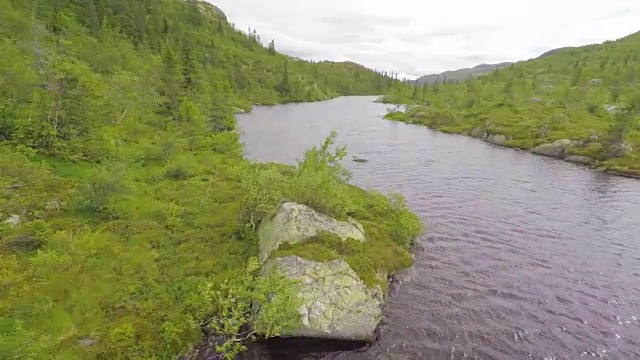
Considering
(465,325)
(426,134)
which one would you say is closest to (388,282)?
(465,325)

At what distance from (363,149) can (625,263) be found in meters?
46.6

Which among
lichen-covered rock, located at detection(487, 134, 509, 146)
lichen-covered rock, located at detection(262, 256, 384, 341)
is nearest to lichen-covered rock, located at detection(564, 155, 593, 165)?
lichen-covered rock, located at detection(487, 134, 509, 146)

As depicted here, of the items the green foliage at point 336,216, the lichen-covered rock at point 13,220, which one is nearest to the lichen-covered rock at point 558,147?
the green foliage at point 336,216

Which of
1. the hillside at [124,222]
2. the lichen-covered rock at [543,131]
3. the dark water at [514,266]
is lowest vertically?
the dark water at [514,266]

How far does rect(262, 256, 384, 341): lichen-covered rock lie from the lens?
18.8 meters

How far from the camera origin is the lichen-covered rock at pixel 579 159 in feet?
218

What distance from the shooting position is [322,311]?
62.8 ft

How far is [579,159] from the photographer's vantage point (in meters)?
67.5

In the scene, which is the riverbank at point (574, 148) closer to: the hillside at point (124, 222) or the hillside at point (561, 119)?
the hillside at point (561, 119)

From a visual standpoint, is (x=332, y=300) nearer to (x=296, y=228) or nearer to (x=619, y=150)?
(x=296, y=228)

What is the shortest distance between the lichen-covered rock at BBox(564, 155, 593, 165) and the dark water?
7.87 meters

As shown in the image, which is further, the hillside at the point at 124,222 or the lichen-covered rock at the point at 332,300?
the lichen-covered rock at the point at 332,300

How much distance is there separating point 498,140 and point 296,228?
75471mm

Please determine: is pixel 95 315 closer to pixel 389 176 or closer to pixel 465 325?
pixel 465 325
